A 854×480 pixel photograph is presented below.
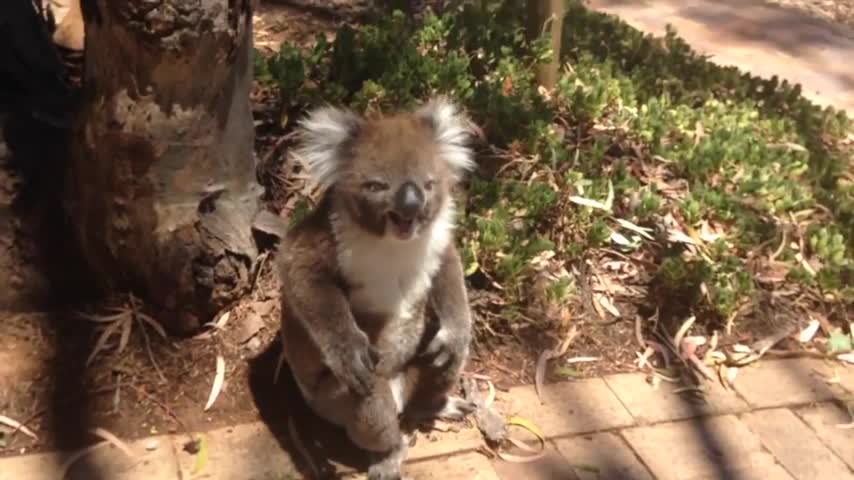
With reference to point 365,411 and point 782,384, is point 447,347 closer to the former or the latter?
point 365,411

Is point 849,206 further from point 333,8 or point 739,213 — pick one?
point 333,8

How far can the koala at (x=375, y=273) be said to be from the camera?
326cm

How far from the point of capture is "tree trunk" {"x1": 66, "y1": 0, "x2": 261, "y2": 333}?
325 centimetres

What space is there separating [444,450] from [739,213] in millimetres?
2050

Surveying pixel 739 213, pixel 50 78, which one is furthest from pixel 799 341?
pixel 50 78

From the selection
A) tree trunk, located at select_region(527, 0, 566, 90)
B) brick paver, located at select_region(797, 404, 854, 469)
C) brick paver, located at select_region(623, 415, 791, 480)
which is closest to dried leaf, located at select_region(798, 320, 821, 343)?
brick paver, located at select_region(797, 404, 854, 469)

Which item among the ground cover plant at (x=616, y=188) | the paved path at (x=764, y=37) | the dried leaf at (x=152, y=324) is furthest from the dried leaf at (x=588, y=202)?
the paved path at (x=764, y=37)

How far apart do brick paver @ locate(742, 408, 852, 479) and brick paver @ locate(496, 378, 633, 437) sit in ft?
1.71

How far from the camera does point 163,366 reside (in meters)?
3.80

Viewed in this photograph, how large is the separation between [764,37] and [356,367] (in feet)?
17.7

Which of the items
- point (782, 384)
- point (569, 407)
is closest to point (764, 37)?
point (782, 384)

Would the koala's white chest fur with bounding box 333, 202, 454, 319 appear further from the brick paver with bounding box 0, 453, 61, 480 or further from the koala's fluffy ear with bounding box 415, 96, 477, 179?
the brick paver with bounding box 0, 453, 61, 480

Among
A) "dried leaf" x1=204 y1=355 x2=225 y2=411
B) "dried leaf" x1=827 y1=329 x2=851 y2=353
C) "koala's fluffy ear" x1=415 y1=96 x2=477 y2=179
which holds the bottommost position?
"dried leaf" x1=204 y1=355 x2=225 y2=411

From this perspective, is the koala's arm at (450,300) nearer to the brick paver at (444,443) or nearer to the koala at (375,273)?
the koala at (375,273)
